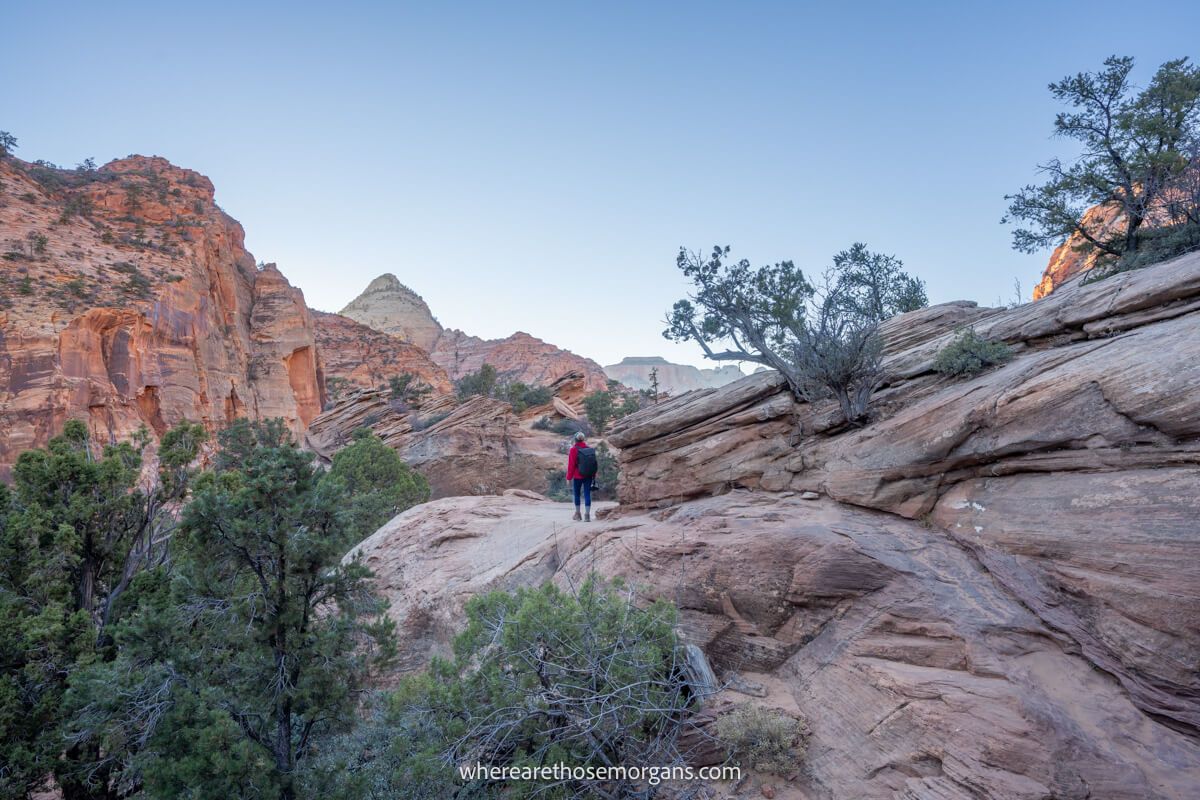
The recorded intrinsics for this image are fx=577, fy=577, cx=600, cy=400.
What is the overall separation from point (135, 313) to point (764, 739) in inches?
1634

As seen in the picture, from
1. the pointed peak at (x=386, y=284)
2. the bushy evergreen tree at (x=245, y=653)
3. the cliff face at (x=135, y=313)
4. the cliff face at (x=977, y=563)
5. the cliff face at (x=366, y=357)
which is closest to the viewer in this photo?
the cliff face at (x=977, y=563)

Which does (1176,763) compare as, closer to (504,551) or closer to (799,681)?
(799,681)

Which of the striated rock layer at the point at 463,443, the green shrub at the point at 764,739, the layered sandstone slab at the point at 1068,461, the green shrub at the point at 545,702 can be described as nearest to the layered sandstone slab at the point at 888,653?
the green shrub at the point at 764,739

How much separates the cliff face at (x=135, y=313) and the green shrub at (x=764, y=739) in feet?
106

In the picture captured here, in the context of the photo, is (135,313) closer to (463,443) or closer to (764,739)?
(463,443)

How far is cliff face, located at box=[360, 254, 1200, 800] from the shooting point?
473 cm

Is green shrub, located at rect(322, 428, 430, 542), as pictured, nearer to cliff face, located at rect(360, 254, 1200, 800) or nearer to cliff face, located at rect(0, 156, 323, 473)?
cliff face, located at rect(360, 254, 1200, 800)

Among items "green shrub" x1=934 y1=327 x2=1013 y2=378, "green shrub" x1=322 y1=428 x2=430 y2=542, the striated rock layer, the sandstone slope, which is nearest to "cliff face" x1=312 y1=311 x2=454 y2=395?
the sandstone slope

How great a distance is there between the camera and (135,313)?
111 ft

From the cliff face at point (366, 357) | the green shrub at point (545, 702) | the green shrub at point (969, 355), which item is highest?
the cliff face at point (366, 357)

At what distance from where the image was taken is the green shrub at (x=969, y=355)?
8242mm

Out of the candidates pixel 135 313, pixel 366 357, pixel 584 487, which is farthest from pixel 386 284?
pixel 584 487

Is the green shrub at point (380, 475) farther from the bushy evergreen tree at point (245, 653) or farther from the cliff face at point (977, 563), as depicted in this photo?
the bushy evergreen tree at point (245, 653)

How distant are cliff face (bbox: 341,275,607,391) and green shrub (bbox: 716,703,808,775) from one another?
7478cm
